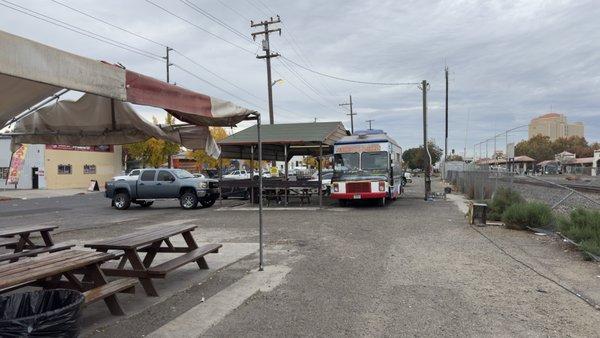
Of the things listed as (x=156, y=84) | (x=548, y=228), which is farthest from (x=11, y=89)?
(x=548, y=228)

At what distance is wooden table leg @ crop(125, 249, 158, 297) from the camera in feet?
19.7

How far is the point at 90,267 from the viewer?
534 centimetres

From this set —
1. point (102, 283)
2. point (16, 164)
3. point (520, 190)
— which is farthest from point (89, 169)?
point (102, 283)

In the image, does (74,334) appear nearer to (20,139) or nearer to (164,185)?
(20,139)

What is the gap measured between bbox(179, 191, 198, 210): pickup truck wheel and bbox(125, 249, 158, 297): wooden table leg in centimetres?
1508

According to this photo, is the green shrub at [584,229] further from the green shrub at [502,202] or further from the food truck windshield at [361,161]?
the food truck windshield at [361,161]

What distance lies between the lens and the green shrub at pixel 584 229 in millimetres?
8875

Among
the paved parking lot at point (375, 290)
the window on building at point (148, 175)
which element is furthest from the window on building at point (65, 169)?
the paved parking lot at point (375, 290)

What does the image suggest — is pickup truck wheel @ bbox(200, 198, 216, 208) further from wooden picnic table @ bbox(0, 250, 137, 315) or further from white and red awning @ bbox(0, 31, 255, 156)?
wooden picnic table @ bbox(0, 250, 137, 315)

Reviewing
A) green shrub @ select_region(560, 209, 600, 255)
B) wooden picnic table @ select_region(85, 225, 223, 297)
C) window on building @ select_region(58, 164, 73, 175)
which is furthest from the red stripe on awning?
window on building @ select_region(58, 164, 73, 175)

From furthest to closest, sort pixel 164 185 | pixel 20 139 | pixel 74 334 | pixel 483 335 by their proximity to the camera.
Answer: pixel 164 185 → pixel 20 139 → pixel 483 335 → pixel 74 334

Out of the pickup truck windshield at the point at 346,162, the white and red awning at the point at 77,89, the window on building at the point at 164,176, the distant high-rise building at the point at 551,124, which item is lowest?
the window on building at the point at 164,176

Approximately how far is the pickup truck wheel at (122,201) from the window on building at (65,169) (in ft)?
83.7

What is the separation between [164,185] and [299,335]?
58.4 ft
